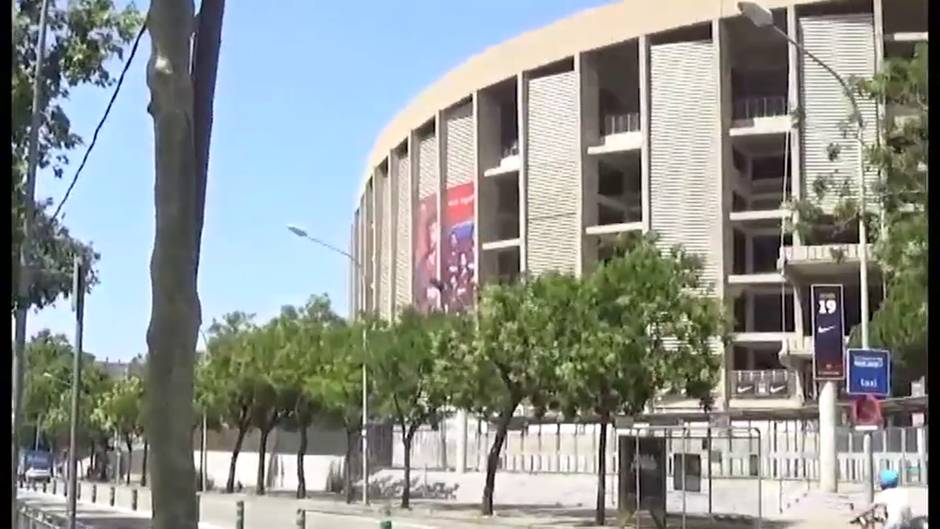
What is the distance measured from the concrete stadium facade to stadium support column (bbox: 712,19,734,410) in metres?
0.08

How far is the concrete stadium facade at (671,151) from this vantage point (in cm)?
5922

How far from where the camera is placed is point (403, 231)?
271ft

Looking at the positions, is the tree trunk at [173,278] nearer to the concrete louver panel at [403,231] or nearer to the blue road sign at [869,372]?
the blue road sign at [869,372]

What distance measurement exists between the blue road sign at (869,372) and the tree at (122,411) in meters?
42.7

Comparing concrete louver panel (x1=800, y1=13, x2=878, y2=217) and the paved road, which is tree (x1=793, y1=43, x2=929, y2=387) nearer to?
the paved road

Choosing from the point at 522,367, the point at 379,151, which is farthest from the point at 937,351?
the point at 379,151

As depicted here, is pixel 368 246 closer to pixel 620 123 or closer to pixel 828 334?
pixel 620 123

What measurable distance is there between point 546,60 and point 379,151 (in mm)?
23432

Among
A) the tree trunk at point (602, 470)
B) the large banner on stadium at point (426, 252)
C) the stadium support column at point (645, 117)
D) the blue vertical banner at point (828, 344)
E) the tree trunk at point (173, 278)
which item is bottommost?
the tree trunk at point (602, 470)

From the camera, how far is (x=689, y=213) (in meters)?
63.0

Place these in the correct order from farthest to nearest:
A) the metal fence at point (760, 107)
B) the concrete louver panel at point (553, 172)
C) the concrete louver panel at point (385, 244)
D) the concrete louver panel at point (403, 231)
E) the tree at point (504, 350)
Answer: the concrete louver panel at point (385, 244) < the concrete louver panel at point (403, 231) < the concrete louver panel at point (553, 172) < the metal fence at point (760, 107) < the tree at point (504, 350)

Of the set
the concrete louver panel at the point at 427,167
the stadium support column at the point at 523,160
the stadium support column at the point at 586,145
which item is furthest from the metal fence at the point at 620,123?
the concrete louver panel at the point at 427,167

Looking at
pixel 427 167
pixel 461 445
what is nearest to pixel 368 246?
pixel 427 167

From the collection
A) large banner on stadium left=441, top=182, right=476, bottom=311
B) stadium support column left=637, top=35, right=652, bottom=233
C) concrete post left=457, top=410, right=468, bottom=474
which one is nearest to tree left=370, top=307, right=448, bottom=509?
concrete post left=457, top=410, right=468, bottom=474
